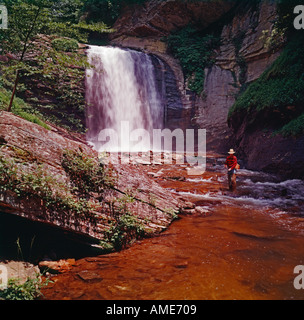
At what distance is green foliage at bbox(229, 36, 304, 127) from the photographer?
9.53 metres

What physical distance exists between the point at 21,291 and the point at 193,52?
23.7 metres

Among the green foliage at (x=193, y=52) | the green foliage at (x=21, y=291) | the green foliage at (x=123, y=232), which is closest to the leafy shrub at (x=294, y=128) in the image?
the green foliage at (x=123, y=232)

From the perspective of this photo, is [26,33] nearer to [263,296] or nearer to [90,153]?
[90,153]

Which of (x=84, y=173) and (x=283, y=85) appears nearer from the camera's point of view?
(x=84, y=173)

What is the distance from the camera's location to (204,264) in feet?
9.75

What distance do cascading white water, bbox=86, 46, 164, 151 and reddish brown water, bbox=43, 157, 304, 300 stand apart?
13.6m

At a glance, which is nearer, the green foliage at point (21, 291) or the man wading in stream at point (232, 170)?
the green foliage at point (21, 291)

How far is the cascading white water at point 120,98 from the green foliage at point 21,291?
14469 mm

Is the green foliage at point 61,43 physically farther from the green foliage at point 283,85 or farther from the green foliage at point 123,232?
the green foliage at point 283,85

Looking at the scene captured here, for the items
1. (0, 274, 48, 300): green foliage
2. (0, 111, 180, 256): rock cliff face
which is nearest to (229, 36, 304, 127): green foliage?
(0, 111, 180, 256): rock cliff face

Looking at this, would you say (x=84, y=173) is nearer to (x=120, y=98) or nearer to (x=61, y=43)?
(x=61, y=43)

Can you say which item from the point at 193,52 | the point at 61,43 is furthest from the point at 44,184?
the point at 193,52

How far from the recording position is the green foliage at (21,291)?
2.24m
